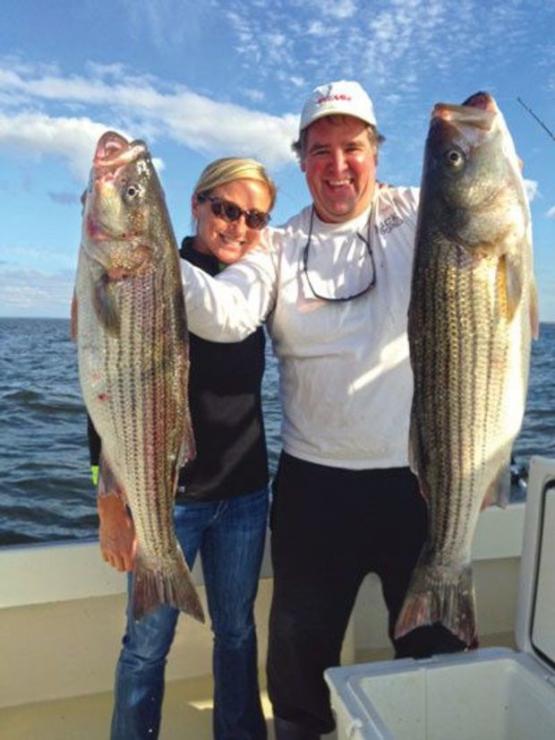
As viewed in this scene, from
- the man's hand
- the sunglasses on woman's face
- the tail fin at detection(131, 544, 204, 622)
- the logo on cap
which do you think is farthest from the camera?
the sunglasses on woman's face

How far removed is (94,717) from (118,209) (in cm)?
292

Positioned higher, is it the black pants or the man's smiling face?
the man's smiling face

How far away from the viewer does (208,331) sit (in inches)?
126

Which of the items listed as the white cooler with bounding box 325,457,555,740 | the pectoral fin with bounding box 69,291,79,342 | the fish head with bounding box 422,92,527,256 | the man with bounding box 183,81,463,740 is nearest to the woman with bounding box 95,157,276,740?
the man with bounding box 183,81,463,740

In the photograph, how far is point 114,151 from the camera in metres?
2.87

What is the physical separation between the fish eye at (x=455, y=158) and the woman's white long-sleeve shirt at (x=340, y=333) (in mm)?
640

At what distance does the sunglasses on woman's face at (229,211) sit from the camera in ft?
11.6

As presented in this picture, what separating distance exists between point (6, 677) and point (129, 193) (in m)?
2.94

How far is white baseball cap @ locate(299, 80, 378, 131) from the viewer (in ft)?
11.2

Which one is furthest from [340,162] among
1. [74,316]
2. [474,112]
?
[74,316]

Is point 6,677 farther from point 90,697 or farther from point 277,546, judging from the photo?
point 277,546

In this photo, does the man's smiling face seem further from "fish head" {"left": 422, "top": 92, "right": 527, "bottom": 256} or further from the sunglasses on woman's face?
"fish head" {"left": 422, "top": 92, "right": 527, "bottom": 256}

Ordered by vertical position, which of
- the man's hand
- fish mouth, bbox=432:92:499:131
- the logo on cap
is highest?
the logo on cap

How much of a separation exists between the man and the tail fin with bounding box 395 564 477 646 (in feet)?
1.23
